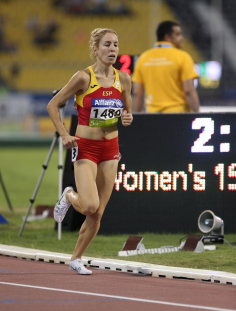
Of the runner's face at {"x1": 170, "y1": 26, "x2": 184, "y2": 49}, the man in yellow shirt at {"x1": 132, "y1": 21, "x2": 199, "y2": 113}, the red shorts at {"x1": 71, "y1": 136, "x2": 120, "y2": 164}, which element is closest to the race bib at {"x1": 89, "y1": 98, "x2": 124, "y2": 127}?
the red shorts at {"x1": 71, "y1": 136, "x2": 120, "y2": 164}

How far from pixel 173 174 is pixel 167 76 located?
1590 mm

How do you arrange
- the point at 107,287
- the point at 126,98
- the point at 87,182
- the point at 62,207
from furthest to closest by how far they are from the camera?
the point at 62,207 < the point at 126,98 < the point at 87,182 < the point at 107,287

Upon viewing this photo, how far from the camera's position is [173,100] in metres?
10.8

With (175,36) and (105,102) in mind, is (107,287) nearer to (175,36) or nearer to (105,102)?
(105,102)

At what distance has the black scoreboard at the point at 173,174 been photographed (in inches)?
385

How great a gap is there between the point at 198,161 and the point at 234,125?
64cm

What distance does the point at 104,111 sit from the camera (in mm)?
6832

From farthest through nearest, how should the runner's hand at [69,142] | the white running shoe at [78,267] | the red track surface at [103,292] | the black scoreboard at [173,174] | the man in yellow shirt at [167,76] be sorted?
the man in yellow shirt at [167,76] → the black scoreboard at [173,174] → the white running shoe at [78,267] → the runner's hand at [69,142] → the red track surface at [103,292]

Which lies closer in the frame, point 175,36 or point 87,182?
point 87,182

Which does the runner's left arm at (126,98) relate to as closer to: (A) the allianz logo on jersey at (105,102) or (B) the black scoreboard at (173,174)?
(A) the allianz logo on jersey at (105,102)

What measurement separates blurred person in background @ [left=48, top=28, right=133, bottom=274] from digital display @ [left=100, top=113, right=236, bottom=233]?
289 cm

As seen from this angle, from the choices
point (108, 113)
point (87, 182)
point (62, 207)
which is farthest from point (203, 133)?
point (87, 182)

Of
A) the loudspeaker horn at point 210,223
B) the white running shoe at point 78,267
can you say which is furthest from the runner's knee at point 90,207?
the loudspeaker horn at point 210,223

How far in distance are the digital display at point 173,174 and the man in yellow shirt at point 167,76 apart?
0.85 m
